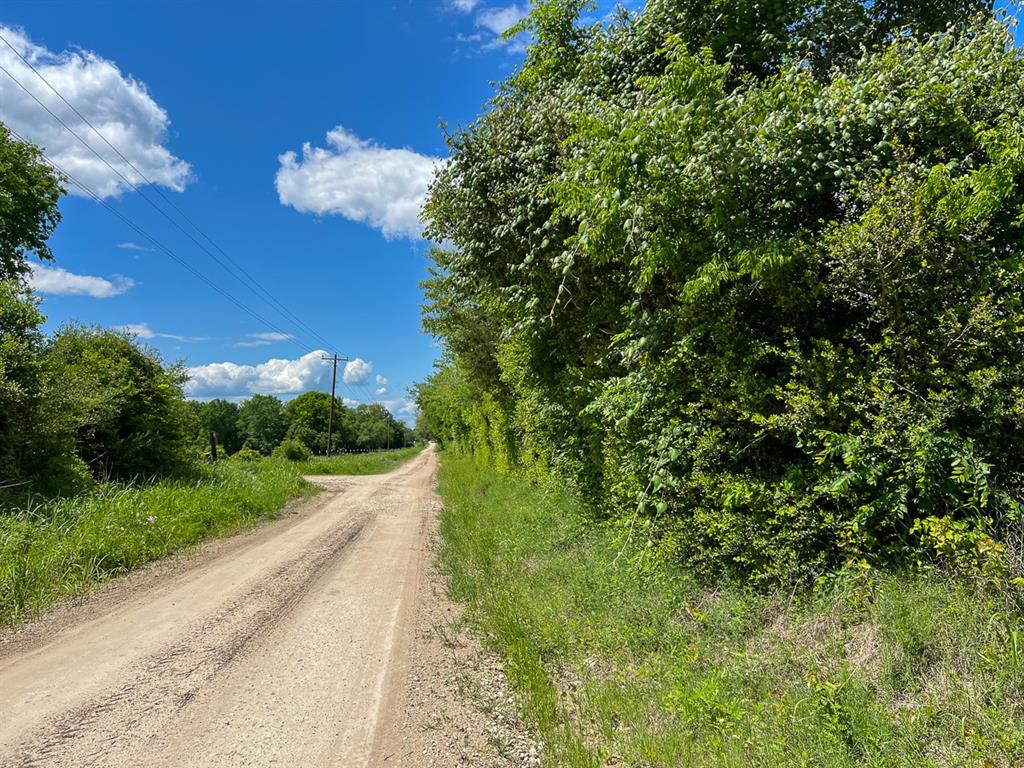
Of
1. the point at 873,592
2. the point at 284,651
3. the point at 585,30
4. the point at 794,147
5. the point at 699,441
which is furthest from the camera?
the point at 585,30

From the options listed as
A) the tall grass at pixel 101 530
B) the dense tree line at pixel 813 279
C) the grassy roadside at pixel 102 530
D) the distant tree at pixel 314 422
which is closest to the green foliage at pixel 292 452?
the grassy roadside at pixel 102 530

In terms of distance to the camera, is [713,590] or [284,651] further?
[284,651]

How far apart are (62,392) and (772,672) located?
12924 millimetres

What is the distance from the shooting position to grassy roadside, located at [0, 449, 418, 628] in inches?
249

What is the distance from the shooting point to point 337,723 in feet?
11.9

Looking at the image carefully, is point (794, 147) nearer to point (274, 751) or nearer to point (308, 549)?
point (274, 751)

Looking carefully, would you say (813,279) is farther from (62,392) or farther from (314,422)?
(314,422)

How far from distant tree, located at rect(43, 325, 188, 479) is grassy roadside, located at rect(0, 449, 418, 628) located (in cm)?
119

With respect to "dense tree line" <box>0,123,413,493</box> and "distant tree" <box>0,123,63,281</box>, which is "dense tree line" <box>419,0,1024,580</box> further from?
"distant tree" <box>0,123,63,281</box>

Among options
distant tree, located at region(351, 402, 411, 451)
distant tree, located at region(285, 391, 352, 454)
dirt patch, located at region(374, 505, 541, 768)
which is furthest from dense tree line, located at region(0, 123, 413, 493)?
distant tree, located at region(351, 402, 411, 451)

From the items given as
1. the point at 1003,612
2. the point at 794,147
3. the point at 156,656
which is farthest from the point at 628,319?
the point at 156,656

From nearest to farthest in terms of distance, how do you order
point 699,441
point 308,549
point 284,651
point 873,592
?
point 873,592 → point 699,441 → point 284,651 → point 308,549

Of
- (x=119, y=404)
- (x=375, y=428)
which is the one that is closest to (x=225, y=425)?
(x=375, y=428)

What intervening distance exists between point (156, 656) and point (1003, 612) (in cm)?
641
